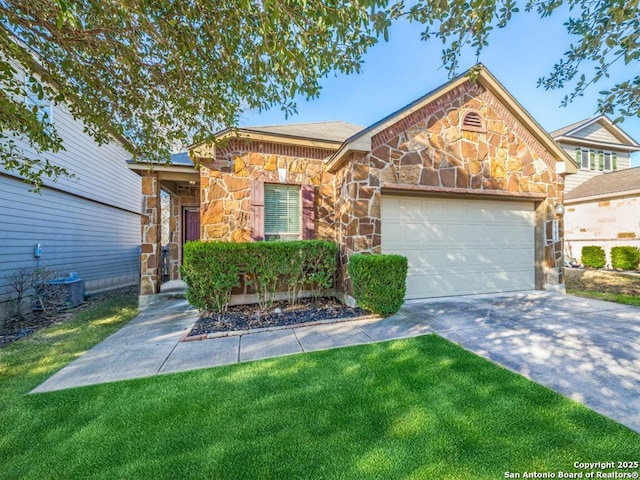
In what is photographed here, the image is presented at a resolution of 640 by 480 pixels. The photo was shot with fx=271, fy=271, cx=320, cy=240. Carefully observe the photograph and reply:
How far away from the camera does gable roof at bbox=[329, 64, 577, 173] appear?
18.6 feet

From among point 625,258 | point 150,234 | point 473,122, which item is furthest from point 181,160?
point 625,258

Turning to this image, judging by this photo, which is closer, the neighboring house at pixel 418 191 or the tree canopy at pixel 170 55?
the tree canopy at pixel 170 55

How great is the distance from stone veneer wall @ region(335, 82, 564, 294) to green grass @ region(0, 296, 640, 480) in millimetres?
3256

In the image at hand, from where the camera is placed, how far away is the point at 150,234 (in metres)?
6.77

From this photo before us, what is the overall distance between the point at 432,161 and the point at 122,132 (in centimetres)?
626

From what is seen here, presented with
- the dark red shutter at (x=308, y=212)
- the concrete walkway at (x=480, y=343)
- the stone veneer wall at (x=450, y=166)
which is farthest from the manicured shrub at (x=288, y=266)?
the concrete walkway at (x=480, y=343)

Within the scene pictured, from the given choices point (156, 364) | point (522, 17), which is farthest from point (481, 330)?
point (156, 364)

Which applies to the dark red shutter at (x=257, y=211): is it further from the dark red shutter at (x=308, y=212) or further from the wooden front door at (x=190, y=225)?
the wooden front door at (x=190, y=225)

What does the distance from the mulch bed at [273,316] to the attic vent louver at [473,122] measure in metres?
5.04

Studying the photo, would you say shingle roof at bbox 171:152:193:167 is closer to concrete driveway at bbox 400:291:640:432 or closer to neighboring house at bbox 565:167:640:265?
concrete driveway at bbox 400:291:640:432

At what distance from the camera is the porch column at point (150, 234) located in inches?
264

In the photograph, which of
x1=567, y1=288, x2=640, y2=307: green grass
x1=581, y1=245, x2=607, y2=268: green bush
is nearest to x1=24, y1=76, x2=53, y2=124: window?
x1=567, y1=288, x2=640, y2=307: green grass

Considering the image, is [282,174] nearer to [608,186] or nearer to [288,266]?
[288,266]

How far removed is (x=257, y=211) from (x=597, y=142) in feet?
66.4
